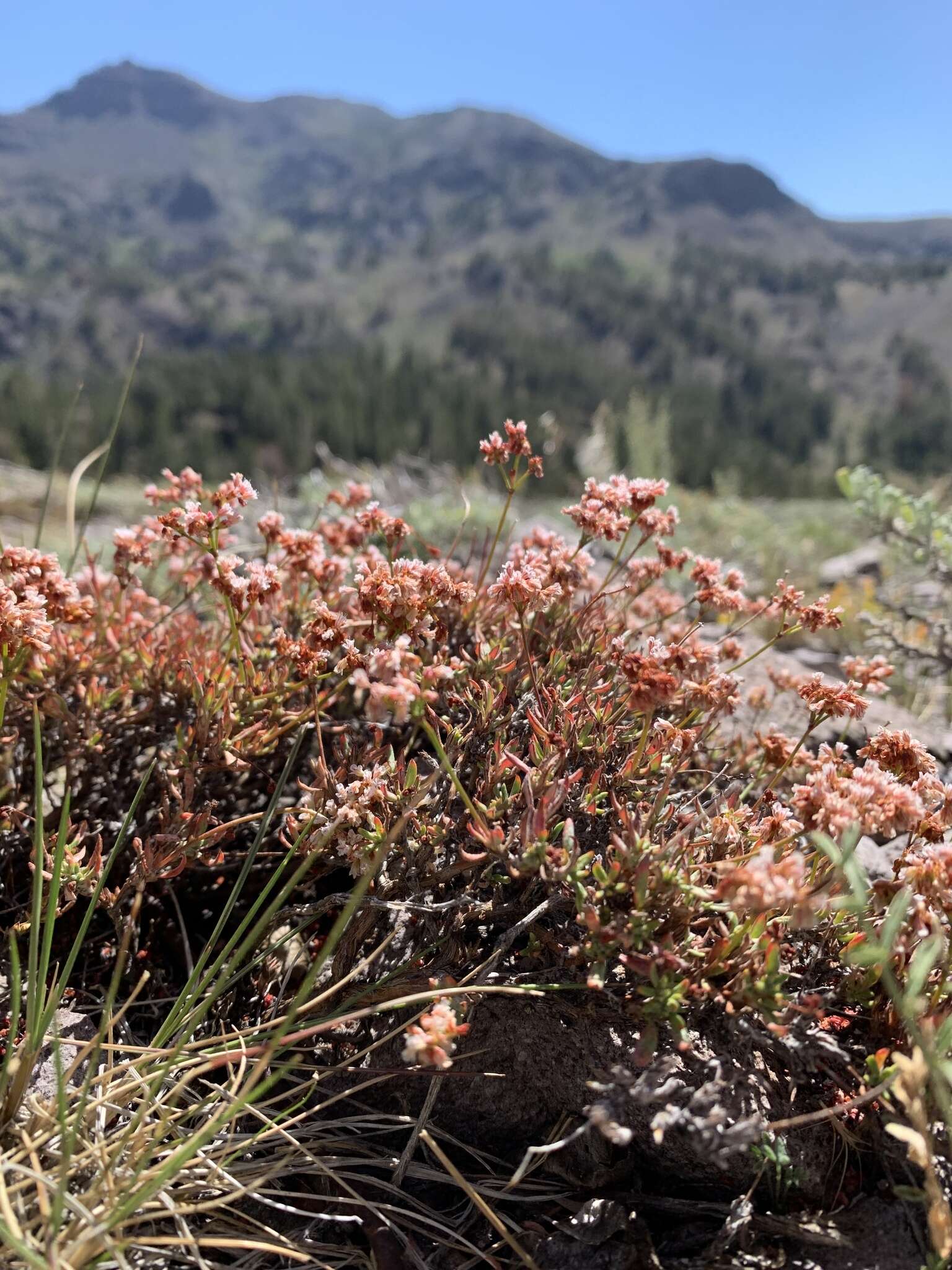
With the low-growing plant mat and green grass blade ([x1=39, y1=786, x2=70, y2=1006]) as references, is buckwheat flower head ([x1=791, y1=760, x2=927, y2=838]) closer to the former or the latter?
the low-growing plant mat

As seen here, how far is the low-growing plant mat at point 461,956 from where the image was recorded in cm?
160

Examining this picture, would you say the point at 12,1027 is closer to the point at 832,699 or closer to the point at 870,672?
the point at 832,699

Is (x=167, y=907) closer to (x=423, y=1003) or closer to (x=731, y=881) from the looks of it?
(x=423, y=1003)

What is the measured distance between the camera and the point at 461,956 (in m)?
1.99

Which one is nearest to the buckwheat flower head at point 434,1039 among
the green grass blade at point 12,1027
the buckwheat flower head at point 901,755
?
the green grass blade at point 12,1027

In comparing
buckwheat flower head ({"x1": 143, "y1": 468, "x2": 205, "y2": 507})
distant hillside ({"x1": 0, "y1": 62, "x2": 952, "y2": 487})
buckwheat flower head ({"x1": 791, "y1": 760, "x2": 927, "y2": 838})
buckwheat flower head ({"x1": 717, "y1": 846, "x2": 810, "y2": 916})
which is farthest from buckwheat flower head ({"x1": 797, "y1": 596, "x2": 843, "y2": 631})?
distant hillside ({"x1": 0, "y1": 62, "x2": 952, "y2": 487})

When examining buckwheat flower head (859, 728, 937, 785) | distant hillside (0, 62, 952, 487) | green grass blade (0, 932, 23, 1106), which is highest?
distant hillside (0, 62, 952, 487)

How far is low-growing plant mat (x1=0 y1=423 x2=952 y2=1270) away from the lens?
160 cm

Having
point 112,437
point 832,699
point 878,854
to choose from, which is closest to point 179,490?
point 112,437

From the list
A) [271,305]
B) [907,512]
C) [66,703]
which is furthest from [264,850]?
[271,305]

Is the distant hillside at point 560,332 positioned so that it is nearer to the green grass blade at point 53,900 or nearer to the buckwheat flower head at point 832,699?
the buckwheat flower head at point 832,699

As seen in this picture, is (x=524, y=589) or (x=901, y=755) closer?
(x=901, y=755)

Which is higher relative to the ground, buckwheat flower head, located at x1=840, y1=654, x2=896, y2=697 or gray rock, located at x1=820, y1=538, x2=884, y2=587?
buckwheat flower head, located at x1=840, y1=654, x2=896, y2=697

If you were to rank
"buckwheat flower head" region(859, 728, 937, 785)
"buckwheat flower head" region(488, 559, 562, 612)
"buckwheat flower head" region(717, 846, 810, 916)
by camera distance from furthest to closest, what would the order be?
"buckwheat flower head" region(488, 559, 562, 612)
"buckwheat flower head" region(859, 728, 937, 785)
"buckwheat flower head" region(717, 846, 810, 916)
